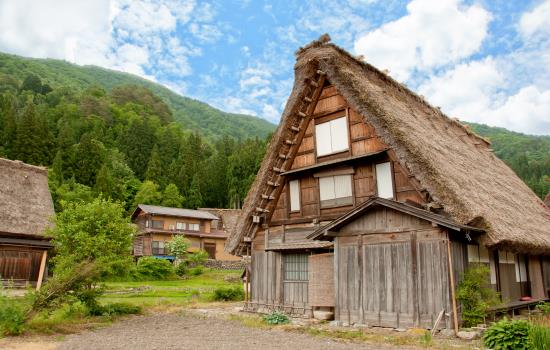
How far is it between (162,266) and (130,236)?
63.6 ft

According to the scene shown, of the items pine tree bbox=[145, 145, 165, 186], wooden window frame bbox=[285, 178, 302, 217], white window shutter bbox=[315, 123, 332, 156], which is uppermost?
pine tree bbox=[145, 145, 165, 186]

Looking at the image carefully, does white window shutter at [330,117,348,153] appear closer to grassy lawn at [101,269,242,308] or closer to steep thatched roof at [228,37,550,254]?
steep thatched roof at [228,37,550,254]

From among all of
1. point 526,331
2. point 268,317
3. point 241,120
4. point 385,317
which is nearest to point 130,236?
point 268,317

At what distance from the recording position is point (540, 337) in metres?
7.11

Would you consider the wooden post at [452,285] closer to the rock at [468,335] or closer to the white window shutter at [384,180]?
the rock at [468,335]

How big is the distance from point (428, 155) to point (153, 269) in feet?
88.1

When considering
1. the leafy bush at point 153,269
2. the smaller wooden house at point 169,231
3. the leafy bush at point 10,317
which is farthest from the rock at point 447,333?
the smaller wooden house at point 169,231

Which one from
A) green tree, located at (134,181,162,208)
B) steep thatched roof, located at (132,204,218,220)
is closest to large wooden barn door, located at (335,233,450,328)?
steep thatched roof, located at (132,204,218,220)

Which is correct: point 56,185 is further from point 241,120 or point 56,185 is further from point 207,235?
point 241,120

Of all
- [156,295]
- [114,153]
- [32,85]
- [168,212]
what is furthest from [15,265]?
[32,85]

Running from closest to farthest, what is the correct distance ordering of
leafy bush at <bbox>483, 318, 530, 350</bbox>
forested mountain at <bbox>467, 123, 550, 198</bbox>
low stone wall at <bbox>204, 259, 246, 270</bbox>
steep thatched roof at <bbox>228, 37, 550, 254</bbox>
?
leafy bush at <bbox>483, 318, 530, 350</bbox> → steep thatched roof at <bbox>228, 37, 550, 254</bbox> → low stone wall at <bbox>204, 259, 246, 270</bbox> → forested mountain at <bbox>467, 123, 550, 198</bbox>

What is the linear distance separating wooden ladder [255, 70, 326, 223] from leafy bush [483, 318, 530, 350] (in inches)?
349

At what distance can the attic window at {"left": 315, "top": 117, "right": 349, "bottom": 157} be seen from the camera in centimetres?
1450

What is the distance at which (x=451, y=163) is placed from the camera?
13.5 meters
